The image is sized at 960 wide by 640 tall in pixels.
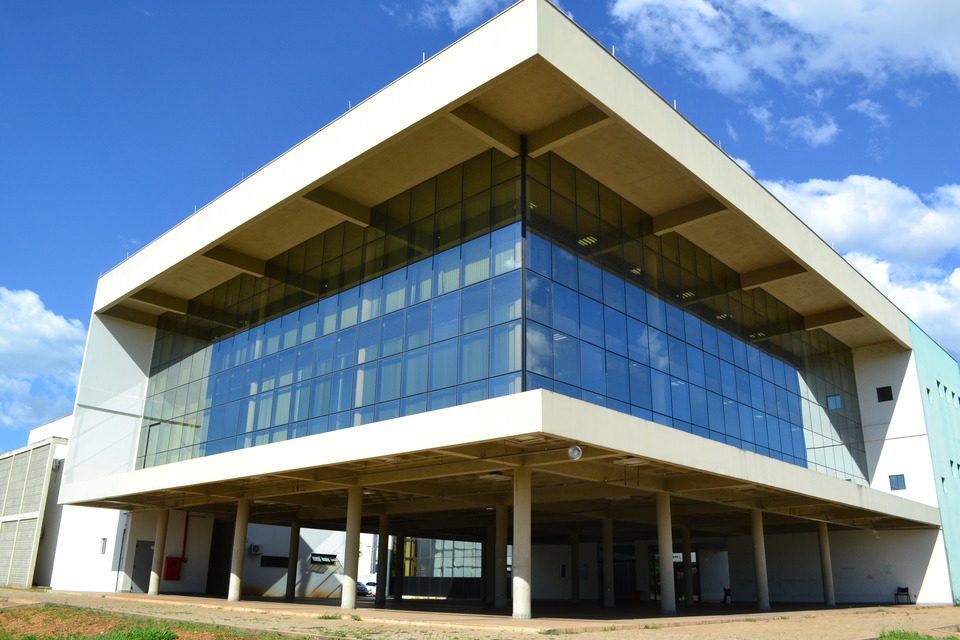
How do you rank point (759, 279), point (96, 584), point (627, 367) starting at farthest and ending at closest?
point (96, 584) < point (759, 279) < point (627, 367)

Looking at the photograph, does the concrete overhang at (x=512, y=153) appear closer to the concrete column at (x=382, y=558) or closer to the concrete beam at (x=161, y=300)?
the concrete beam at (x=161, y=300)

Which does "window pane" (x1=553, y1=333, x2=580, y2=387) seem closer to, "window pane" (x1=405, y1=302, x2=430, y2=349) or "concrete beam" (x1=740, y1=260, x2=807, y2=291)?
"window pane" (x1=405, y1=302, x2=430, y2=349)

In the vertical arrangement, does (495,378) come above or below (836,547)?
above

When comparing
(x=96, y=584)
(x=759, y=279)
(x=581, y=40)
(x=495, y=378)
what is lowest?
(x=96, y=584)

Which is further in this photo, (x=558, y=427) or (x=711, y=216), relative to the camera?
(x=711, y=216)

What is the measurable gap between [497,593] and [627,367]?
1320 centimetres

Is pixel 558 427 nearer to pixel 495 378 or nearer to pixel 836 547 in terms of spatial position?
pixel 495 378

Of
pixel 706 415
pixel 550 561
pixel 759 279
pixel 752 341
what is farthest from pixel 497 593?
pixel 550 561

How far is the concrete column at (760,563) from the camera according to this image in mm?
30453

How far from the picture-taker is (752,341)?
32500 mm

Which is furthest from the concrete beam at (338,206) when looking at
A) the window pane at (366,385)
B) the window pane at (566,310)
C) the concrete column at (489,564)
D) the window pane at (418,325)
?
the concrete column at (489,564)

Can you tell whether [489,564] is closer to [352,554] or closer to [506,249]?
[352,554]

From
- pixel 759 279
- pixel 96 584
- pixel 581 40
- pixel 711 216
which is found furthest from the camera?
pixel 96 584

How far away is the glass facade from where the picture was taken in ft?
73.2
